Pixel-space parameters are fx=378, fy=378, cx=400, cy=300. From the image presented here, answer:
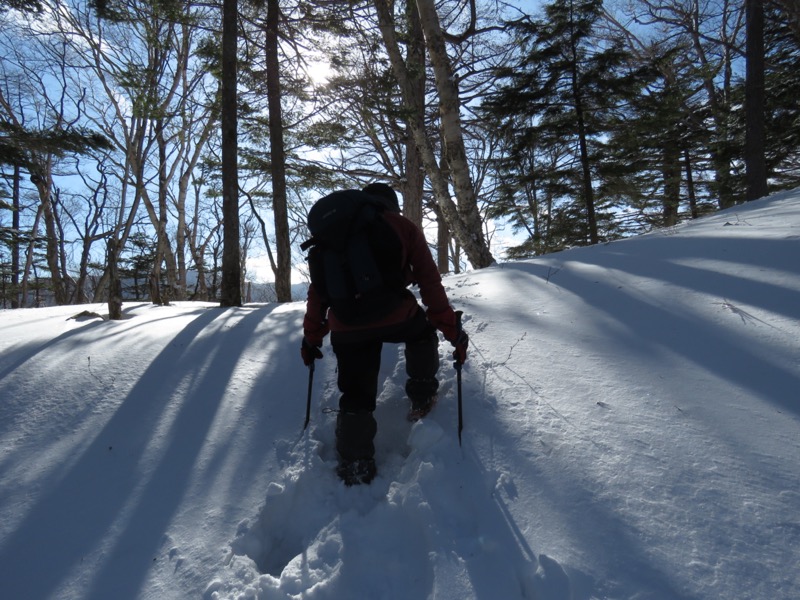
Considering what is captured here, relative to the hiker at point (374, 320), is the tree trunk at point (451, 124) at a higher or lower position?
higher

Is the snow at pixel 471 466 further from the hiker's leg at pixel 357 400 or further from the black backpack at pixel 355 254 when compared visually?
the black backpack at pixel 355 254

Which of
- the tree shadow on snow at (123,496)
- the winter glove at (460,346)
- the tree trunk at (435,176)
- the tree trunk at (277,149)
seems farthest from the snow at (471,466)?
the tree trunk at (277,149)

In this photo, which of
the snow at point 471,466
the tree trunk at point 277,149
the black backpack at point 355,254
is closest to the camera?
the snow at point 471,466

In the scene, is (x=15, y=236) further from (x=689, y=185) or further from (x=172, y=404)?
(x=689, y=185)

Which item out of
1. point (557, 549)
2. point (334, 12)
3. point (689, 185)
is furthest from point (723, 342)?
point (689, 185)

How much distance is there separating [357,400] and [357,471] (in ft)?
1.13

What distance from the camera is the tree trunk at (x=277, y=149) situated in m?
7.72

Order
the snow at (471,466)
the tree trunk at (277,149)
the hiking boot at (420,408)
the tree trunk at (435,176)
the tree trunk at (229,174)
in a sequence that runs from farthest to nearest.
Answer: the tree trunk at (277,149)
the tree trunk at (435,176)
the tree trunk at (229,174)
the hiking boot at (420,408)
the snow at (471,466)

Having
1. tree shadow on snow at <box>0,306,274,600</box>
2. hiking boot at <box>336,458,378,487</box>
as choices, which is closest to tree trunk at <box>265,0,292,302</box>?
tree shadow on snow at <box>0,306,274,600</box>

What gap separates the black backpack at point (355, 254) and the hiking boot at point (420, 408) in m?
0.63

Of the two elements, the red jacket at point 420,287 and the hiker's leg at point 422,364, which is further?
the hiker's leg at point 422,364

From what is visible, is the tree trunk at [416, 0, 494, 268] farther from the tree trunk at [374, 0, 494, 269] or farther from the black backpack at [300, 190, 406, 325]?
the black backpack at [300, 190, 406, 325]

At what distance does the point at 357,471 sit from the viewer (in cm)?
189

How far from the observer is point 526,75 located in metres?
9.85
